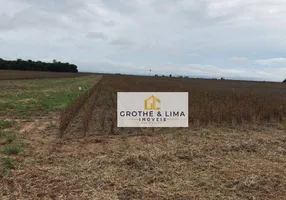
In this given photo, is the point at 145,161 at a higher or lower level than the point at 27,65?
lower

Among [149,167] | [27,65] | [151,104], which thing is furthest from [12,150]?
[27,65]

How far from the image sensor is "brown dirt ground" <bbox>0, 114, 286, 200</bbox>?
3396 mm

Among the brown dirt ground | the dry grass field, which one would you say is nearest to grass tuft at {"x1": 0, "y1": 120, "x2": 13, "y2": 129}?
the dry grass field

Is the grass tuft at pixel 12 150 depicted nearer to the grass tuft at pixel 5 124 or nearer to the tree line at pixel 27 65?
the grass tuft at pixel 5 124

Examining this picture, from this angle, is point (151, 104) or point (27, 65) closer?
point (151, 104)

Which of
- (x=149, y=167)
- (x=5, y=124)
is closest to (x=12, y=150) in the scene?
(x=149, y=167)

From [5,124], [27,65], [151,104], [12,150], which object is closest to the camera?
[12,150]

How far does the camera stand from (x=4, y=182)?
3.56m

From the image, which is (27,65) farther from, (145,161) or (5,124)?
(145,161)

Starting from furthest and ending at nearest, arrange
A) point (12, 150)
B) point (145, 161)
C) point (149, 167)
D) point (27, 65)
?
point (27, 65) < point (12, 150) < point (145, 161) < point (149, 167)

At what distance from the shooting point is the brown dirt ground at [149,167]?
11.1ft

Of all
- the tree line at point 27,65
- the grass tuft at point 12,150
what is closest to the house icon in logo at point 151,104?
the grass tuft at point 12,150

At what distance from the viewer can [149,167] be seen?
→ 4203 mm

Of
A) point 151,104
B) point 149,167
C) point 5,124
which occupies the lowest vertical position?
point 149,167
